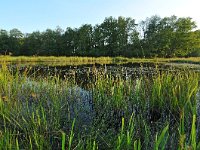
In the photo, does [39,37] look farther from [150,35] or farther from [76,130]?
[76,130]

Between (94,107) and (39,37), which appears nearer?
(94,107)

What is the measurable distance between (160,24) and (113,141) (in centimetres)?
6456

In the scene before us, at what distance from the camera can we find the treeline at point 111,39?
59.5 metres

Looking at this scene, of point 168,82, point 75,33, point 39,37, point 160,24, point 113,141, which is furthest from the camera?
point 39,37

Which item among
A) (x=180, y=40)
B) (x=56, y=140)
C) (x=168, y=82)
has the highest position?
(x=180, y=40)

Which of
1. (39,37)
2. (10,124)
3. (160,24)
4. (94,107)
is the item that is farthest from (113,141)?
(39,37)

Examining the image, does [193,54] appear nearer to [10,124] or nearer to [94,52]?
[94,52]

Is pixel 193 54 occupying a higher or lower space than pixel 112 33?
lower

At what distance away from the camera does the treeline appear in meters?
59.5

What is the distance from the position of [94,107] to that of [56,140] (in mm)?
2585

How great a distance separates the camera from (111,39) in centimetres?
6706

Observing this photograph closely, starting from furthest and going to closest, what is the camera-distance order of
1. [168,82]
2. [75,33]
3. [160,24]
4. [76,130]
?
[75,33] → [160,24] → [168,82] → [76,130]

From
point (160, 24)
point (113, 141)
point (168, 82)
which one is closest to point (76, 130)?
point (113, 141)

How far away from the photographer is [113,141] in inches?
150
